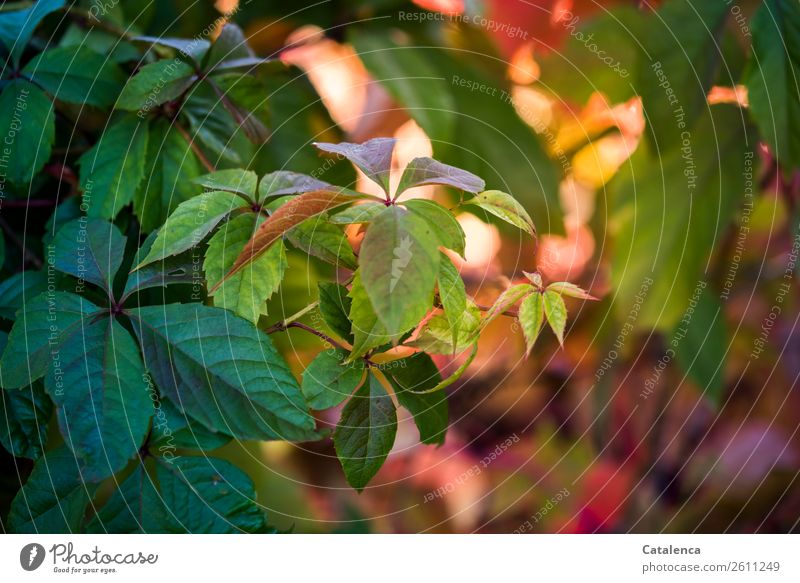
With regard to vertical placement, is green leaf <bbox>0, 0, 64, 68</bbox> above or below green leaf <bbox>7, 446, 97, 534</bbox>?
above

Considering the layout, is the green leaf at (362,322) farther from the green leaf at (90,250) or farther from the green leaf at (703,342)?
the green leaf at (703,342)

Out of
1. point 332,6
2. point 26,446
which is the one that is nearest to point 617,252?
point 332,6

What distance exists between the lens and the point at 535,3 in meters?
0.50

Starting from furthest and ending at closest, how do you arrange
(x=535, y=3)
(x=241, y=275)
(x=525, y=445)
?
(x=525, y=445) < (x=535, y=3) < (x=241, y=275)

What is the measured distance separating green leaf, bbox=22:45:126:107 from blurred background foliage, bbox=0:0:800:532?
0.03m

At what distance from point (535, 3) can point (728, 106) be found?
18 cm

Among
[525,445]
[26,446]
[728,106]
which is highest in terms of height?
[728,106]

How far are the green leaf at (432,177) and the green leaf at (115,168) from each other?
10 centimetres

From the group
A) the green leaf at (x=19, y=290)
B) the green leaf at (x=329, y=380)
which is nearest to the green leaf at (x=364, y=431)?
the green leaf at (x=329, y=380)

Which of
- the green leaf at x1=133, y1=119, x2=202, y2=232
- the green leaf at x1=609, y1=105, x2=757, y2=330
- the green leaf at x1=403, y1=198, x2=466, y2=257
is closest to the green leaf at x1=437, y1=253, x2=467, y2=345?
the green leaf at x1=403, y1=198, x2=466, y2=257

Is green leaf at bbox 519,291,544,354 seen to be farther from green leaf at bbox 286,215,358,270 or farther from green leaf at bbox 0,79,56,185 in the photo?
green leaf at bbox 0,79,56,185

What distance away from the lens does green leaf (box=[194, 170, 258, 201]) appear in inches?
8.1

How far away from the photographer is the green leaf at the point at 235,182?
0.20 meters
